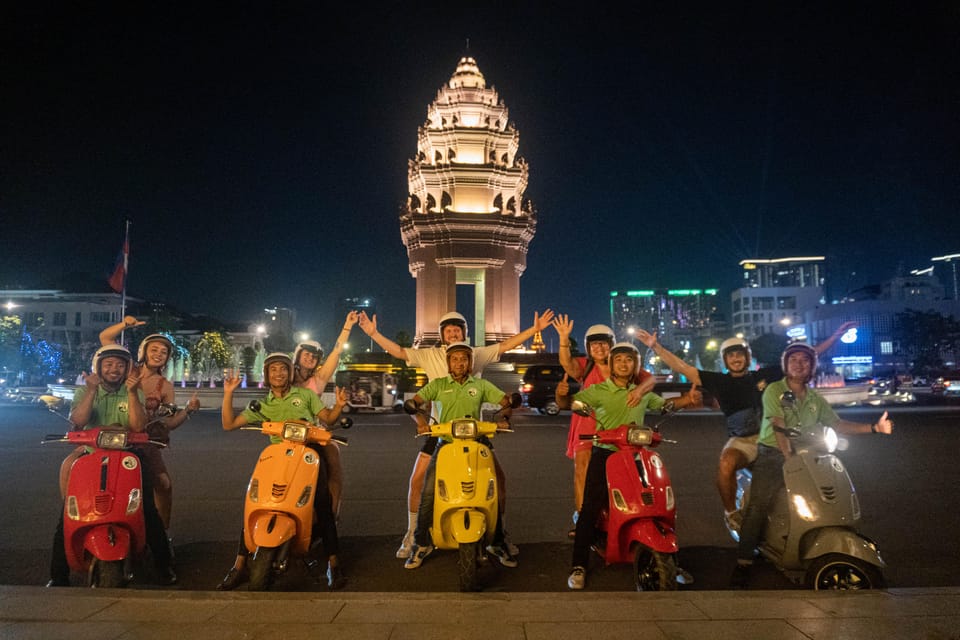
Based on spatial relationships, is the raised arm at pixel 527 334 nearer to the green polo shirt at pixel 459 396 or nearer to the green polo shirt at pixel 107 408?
the green polo shirt at pixel 459 396

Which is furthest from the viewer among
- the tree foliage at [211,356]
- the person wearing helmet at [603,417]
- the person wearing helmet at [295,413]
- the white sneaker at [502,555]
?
the tree foliage at [211,356]

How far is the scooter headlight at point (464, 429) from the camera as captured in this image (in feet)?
15.2

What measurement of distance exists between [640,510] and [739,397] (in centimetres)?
161

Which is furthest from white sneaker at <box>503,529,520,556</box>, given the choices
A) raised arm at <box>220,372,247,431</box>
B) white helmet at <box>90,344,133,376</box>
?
white helmet at <box>90,344,133,376</box>

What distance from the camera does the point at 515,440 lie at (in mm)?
14750

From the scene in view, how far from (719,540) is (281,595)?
4.16 meters

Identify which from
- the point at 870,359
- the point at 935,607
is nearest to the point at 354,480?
the point at 935,607

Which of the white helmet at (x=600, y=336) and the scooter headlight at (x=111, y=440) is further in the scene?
the white helmet at (x=600, y=336)

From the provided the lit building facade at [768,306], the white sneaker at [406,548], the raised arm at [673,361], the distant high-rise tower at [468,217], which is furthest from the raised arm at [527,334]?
the lit building facade at [768,306]

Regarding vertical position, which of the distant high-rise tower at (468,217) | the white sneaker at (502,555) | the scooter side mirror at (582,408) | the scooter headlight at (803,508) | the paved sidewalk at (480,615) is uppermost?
the distant high-rise tower at (468,217)

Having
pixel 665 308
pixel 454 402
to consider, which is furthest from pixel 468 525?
pixel 665 308

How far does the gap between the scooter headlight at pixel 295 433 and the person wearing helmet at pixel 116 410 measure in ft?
4.04

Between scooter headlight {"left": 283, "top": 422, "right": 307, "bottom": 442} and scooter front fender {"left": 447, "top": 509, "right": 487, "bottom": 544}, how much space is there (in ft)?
4.06

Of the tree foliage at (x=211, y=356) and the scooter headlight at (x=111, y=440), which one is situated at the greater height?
the tree foliage at (x=211, y=356)
